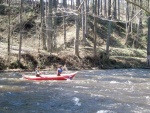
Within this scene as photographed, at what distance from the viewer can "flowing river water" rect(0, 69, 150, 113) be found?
41.4ft

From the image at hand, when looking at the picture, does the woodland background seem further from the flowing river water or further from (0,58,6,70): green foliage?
the flowing river water

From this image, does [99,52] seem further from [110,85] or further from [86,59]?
[110,85]

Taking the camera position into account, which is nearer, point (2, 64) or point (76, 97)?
point (76, 97)

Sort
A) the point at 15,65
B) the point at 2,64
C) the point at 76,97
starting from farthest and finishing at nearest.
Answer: the point at 15,65, the point at 2,64, the point at 76,97

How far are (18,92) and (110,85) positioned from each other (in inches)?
245

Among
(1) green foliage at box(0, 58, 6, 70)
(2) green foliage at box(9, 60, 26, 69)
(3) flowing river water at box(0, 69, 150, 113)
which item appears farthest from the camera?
(2) green foliage at box(9, 60, 26, 69)

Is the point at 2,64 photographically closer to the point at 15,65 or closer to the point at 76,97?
the point at 15,65

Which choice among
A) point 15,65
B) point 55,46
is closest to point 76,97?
point 15,65

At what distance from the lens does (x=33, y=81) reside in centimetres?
2167

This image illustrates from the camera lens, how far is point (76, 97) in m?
15.2

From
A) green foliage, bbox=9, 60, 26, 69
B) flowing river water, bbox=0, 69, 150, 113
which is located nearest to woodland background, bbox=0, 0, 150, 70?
green foliage, bbox=9, 60, 26, 69

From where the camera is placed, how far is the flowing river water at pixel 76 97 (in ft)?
41.4

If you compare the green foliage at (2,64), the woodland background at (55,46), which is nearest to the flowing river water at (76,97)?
the woodland background at (55,46)

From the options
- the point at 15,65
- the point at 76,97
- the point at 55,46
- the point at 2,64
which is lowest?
the point at 76,97
